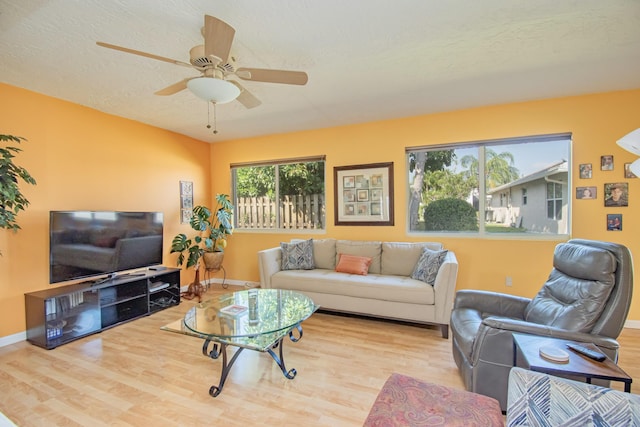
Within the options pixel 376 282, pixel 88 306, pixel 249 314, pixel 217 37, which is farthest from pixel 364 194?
pixel 88 306

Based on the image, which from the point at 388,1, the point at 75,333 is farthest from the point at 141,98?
the point at 388,1

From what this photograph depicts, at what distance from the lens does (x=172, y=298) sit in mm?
3910

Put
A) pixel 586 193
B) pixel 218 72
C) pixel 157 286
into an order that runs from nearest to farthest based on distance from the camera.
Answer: pixel 218 72, pixel 586 193, pixel 157 286

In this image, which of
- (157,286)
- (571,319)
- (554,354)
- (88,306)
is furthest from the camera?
(157,286)

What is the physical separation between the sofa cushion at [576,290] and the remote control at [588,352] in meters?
0.26

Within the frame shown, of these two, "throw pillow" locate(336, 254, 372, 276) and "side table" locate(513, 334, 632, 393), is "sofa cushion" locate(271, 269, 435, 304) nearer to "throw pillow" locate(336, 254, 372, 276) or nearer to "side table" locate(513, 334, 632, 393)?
"throw pillow" locate(336, 254, 372, 276)

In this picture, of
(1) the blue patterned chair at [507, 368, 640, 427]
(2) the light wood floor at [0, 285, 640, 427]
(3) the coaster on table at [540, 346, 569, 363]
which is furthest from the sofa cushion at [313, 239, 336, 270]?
(1) the blue patterned chair at [507, 368, 640, 427]

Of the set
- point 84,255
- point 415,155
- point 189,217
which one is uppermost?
point 415,155

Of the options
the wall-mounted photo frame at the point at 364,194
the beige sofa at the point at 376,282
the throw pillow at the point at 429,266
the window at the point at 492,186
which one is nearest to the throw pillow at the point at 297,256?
the beige sofa at the point at 376,282

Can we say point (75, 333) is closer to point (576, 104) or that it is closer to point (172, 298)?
point (172, 298)

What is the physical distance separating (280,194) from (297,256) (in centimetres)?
139

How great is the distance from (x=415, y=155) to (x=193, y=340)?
11.6ft

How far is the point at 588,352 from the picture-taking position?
1.39 metres

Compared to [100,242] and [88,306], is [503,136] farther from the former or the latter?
[88,306]
